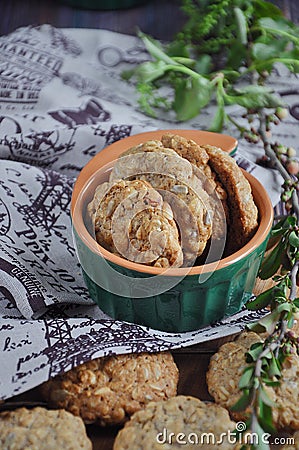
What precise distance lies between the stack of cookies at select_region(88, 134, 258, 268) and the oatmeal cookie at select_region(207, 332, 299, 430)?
0.22 m

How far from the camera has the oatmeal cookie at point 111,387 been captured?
4.93 feet

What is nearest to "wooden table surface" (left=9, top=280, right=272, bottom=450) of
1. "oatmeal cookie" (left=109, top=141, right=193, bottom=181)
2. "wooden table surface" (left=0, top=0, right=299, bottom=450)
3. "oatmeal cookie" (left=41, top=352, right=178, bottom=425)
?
"oatmeal cookie" (left=41, top=352, right=178, bottom=425)

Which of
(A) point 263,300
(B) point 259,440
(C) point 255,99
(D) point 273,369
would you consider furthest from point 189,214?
(C) point 255,99

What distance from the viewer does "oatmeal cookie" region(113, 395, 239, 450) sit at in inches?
54.4

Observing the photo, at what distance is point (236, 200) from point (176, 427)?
55cm

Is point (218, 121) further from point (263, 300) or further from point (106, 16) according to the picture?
point (106, 16)

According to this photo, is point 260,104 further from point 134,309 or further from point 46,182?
point 134,309

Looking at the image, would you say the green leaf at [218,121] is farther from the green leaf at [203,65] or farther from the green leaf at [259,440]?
the green leaf at [259,440]

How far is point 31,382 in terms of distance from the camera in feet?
4.91

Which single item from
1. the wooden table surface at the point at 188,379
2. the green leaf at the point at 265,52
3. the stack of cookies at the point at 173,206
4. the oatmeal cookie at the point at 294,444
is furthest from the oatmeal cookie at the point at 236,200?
the green leaf at the point at 265,52

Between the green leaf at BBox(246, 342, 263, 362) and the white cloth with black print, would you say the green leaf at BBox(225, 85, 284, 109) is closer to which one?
the white cloth with black print

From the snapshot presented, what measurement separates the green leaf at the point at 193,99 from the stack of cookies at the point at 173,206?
685mm

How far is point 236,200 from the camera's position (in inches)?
Result: 65.1

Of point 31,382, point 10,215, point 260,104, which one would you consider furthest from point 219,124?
point 31,382
